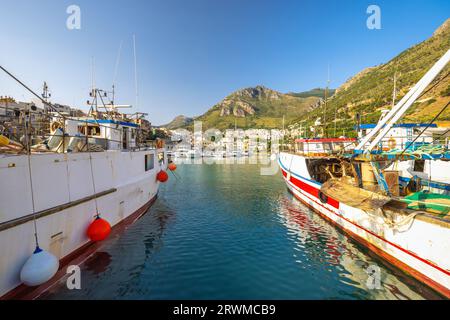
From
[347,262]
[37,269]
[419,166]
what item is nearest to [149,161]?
[37,269]

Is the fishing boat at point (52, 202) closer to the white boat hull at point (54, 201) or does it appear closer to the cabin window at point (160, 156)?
the white boat hull at point (54, 201)

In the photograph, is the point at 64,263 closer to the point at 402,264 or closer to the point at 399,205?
the point at 402,264

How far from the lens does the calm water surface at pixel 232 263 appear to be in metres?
7.78

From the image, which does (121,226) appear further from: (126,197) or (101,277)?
(101,277)

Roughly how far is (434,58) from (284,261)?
3757 inches

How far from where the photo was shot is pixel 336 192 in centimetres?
1321

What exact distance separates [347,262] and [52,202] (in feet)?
43.6

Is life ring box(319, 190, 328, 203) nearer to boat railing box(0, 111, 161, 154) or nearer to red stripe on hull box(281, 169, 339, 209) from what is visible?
red stripe on hull box(281, 169, 339, 209)

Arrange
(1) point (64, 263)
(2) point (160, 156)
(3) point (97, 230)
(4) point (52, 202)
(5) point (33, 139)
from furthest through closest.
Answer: (2) point (160, 156) < (5) point (33, 139) < (3) point (97, 230) < (1) point (64, 263) < (4) point (52, 202)

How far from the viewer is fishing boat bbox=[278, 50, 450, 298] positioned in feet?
26.2

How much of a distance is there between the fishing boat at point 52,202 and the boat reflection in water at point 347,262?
34.0 ft

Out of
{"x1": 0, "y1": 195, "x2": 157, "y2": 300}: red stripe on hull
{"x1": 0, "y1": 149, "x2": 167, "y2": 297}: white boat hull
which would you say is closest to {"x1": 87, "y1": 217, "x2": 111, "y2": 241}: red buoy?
{"x1": 0, "y1": 149, "x2": 167, "y2": 297}: white boat hull

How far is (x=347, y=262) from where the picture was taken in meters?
10.2
